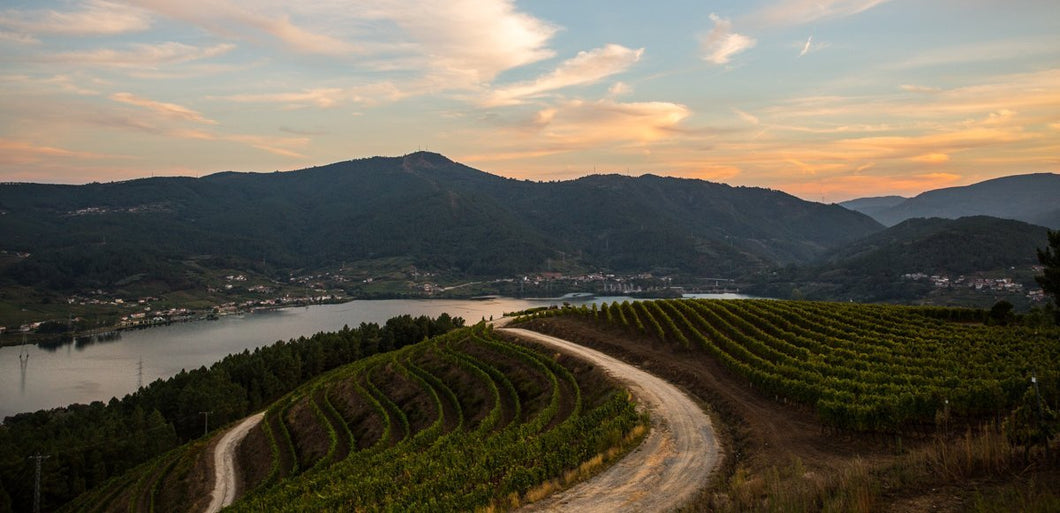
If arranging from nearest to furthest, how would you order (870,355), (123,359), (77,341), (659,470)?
1. (659,470)
2. (870,355)
3. (123,359)
4. (77,341)

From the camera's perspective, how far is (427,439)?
34.8m

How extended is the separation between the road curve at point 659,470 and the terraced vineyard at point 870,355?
19.4 feet

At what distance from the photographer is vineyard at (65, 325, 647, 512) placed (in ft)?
78.1

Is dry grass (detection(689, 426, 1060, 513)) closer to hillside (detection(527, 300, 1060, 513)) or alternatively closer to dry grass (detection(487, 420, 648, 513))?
hillside (detection(527, 300, 1060, 513))

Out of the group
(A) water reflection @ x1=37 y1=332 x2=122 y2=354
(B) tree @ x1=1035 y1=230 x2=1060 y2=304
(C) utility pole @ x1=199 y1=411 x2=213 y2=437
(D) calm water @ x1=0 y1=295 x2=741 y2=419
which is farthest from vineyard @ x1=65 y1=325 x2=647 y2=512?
(A) water reflection @ x1=37 y1=332 x2=122 y2=354

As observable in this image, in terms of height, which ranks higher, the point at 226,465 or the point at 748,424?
the point at 748,424

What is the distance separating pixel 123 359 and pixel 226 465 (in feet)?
368

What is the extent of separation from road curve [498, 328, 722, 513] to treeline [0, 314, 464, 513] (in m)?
61.8

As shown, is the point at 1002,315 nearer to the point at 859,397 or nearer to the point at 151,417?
the point at 859,397

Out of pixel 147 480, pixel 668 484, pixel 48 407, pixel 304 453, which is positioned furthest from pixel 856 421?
pixel 48 407

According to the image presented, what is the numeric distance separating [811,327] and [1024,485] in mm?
40255

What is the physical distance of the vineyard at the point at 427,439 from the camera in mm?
23812

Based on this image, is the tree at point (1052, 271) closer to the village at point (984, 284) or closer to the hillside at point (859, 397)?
the hillside at point (859, 397)

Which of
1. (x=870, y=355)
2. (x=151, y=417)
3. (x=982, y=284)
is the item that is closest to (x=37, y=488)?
(x=151, y=417)
